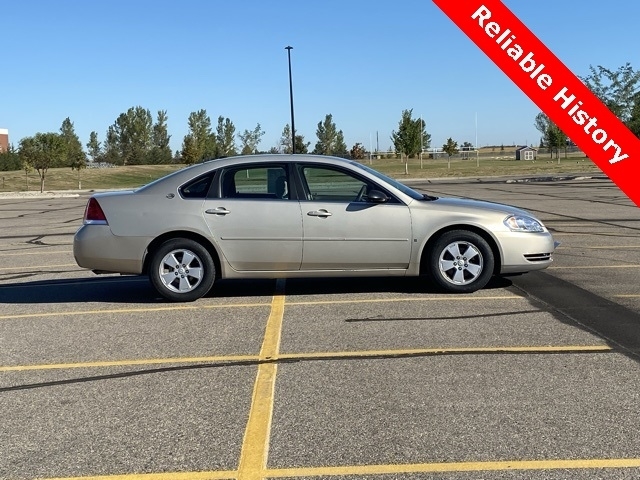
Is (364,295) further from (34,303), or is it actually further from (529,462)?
(529,462)

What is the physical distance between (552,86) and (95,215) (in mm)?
5082

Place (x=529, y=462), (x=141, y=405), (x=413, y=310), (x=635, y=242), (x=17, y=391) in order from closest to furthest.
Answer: (x=529, y=462) < (x=141, y=405) < (x=17, y=391) < (x=413, y=310) < (x=635, y=242)

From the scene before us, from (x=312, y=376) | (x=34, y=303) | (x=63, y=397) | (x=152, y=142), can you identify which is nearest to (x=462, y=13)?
(x=312, y=376)

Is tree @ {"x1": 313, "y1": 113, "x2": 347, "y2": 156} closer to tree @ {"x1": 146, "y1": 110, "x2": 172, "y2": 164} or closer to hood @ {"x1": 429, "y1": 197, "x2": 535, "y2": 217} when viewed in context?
tree @ {"x1": 146, "y1": 110, "x2": 172, "y2": 164}

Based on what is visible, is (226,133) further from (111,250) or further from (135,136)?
(111,250)

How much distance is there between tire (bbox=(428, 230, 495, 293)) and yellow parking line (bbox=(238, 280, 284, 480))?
2.12 meters

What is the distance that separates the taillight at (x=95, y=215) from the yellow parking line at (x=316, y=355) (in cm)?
258

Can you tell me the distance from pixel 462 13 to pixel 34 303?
5.58m

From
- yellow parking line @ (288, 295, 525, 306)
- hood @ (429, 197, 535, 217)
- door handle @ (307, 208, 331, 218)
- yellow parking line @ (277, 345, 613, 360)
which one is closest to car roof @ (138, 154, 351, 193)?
door handle @ (307, 208, 331, 218)

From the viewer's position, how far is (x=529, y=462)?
3.70 meters

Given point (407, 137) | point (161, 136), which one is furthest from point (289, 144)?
point (161, 136)

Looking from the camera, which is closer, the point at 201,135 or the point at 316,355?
the point at 316,355

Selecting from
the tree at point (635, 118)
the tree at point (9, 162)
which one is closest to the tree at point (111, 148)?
the tree at point (9, 162)

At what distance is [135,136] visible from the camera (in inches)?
3752
